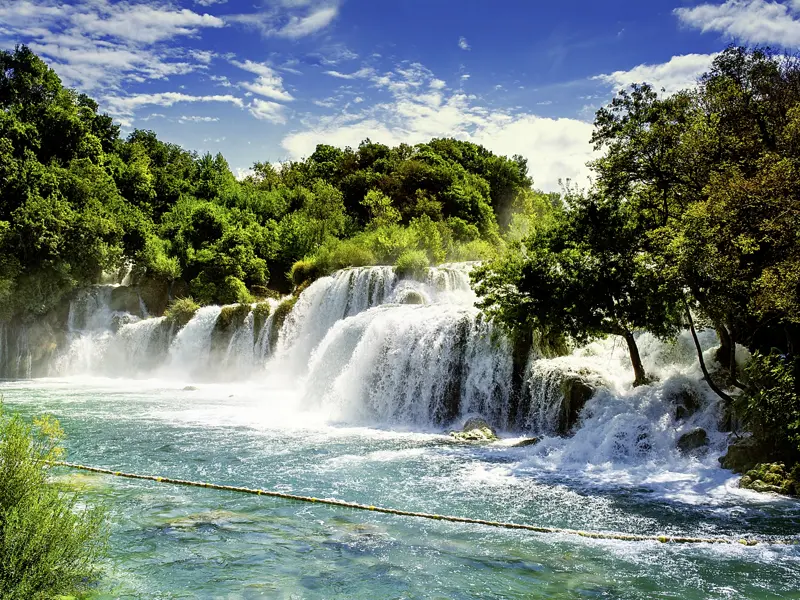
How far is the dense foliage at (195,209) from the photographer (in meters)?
33.2

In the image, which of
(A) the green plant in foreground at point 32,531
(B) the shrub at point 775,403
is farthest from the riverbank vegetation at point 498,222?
(A) the green plant in foreground at point 32,531

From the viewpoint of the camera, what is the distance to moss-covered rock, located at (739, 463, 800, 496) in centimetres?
1139

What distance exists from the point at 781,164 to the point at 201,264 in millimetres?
32193

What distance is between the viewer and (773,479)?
38.2 feet

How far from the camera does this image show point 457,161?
55.0 m

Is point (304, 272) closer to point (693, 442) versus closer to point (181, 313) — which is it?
point (181, 313)

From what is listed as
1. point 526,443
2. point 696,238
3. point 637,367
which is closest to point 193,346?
point 526,443

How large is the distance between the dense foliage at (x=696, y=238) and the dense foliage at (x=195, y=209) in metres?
11.0

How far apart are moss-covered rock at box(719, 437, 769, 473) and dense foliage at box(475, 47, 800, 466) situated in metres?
0.33

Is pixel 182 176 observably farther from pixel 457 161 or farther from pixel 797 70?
pixel 797 70

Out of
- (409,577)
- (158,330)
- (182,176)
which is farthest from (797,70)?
(182,176)

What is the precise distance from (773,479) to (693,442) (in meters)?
2.10

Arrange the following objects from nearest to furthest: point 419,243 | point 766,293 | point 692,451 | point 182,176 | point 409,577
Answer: point 409,577
point 766,293
point 692,451
point 419,243
point 182,176

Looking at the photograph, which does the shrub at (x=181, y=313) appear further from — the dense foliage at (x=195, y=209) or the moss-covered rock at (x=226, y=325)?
the dense foliage at (x=195, y=209)
